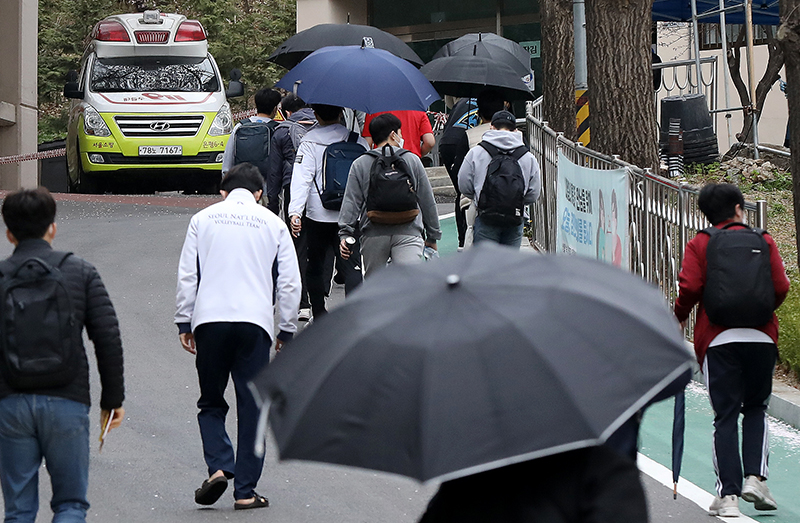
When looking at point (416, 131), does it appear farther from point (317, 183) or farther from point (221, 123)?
point (221, 123)

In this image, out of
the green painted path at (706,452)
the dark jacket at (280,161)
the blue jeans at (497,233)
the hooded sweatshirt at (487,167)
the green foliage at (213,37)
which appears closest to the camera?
the green painted path at (706,452)

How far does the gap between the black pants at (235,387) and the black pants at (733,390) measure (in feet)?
6.88

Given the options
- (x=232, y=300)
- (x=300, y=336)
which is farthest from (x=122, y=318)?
(x=300, y=336)

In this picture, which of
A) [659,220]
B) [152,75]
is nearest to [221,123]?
[152,75]

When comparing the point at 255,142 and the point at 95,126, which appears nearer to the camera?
the point at 255,142

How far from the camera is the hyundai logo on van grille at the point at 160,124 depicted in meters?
20.1

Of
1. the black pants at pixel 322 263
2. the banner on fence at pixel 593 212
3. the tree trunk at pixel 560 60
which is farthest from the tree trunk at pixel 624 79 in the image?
the black pants at pixel 322 263

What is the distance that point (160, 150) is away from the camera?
20141mm

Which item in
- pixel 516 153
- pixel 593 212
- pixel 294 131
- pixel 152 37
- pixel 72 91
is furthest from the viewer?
pixel 152 37

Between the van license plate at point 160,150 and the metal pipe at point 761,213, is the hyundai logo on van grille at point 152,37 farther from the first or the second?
the metal pipe at point 761,213

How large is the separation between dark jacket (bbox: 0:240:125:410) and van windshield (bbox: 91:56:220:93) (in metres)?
16.6

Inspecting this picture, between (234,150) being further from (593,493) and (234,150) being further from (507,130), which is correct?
(593,493)

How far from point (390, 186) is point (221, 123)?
1288cm

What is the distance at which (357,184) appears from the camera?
8.37m
